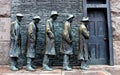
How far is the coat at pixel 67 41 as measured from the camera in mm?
7828

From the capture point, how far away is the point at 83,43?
7.95 meters

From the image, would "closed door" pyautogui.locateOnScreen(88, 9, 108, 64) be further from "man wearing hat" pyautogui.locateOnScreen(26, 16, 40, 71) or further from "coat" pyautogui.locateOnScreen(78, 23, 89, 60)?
"man wearing hat" pyautogui.locateOnScreen(26, 16, 40, 71)

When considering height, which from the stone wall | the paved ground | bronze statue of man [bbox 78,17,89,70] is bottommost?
the paved ground

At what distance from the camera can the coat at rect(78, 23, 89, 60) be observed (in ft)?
25.8

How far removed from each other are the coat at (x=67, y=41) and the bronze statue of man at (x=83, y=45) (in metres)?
0.36

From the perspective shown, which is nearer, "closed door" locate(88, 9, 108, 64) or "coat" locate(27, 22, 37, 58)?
"coat" locate(27, 22, 37, 58)

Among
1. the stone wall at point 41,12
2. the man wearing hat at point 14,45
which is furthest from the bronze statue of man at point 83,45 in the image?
the man wearing hat at point 14,45

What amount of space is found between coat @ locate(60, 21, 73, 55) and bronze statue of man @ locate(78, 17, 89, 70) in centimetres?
36

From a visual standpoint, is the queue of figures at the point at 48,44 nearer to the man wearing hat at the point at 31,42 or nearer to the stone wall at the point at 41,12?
the man wearing hat at the point at 31,42

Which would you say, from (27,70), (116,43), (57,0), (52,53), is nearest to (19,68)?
(27,70)

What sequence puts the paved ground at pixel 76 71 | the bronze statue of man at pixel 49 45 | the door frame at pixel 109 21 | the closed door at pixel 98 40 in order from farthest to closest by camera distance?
the closed door at pixel 98 40, the door frame at pixel 109 21, the bronze statue of man at pixel 49 45, the paved ground at pixel 76 71

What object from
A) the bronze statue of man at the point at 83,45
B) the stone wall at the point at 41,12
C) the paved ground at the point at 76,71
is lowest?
the paved ground at the point at 76,71

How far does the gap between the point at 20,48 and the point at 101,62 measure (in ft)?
10.6

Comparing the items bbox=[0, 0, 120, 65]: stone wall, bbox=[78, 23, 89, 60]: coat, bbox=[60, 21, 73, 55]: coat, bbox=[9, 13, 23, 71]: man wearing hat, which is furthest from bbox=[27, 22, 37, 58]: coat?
bbox=[78, 23, 89, 60]: coat
